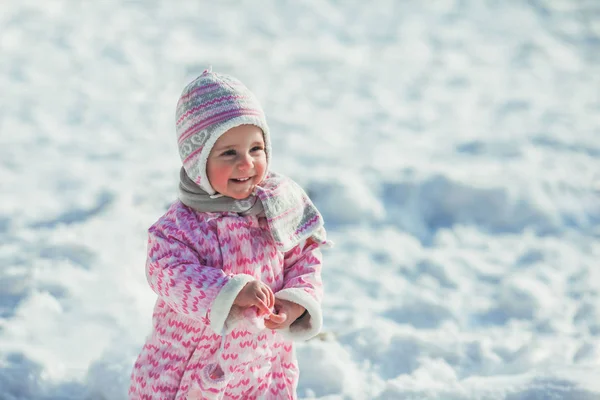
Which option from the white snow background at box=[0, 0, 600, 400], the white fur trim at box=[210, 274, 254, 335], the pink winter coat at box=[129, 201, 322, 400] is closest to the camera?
the white fur trim at box=[210, 274, 254, 335]

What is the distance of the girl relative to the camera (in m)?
2.20

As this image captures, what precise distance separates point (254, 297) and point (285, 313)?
0.56 ft

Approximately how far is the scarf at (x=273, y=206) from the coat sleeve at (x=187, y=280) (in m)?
0.11

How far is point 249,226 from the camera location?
2.33 m

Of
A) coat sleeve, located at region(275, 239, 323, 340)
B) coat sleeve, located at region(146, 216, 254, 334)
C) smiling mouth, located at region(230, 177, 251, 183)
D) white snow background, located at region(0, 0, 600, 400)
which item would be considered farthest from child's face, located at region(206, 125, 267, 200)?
white snow background, located at region(0, 0, 600, 400)

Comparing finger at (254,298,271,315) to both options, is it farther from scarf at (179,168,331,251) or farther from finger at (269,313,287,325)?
scarf at (179,168,331,251)

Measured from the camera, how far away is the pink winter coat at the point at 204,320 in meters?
2.20

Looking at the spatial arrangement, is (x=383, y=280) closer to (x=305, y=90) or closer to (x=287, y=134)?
(x=287, y=134)

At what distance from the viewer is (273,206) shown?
7.59 feet

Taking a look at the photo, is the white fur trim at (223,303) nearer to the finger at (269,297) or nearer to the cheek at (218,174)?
the finger at (269,297)

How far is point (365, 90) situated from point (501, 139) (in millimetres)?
1518

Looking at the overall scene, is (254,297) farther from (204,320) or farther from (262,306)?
(204,320)

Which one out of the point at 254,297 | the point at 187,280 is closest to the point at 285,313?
the point at 254,297

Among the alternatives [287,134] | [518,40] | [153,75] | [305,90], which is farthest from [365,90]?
[518,40]
